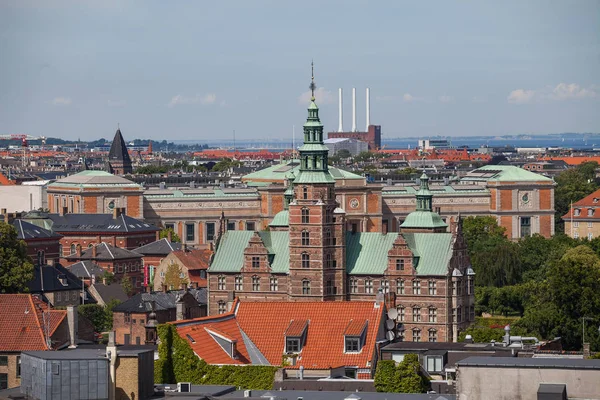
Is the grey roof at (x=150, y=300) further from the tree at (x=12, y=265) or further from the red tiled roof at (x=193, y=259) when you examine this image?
the red tiled roof at (x=193, y=259)

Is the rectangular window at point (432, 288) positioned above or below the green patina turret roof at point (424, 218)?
below

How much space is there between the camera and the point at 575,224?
186 metres

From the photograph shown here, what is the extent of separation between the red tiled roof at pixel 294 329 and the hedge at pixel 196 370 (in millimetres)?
1805

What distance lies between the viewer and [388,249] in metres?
112

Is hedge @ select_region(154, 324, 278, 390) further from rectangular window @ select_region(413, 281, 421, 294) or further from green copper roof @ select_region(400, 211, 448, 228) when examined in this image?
green copper roof @ select_region(400, 211, 448, 228)

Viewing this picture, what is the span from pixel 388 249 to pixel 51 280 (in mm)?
22086

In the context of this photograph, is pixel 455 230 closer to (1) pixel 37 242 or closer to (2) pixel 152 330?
(2) pixel 152 330

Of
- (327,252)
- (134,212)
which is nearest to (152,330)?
(327,252)

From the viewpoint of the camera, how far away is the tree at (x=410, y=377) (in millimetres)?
69938

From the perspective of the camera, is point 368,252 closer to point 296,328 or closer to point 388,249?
point 388,249

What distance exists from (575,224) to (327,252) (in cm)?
7837

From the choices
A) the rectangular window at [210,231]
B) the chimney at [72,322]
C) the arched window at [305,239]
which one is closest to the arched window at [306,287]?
the arched window at [305,239]

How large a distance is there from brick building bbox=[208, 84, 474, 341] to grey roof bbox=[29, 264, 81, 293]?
12.2 metres

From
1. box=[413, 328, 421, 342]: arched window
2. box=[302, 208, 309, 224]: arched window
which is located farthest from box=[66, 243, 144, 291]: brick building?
box=[413, 328, 421, 342]: arched window
